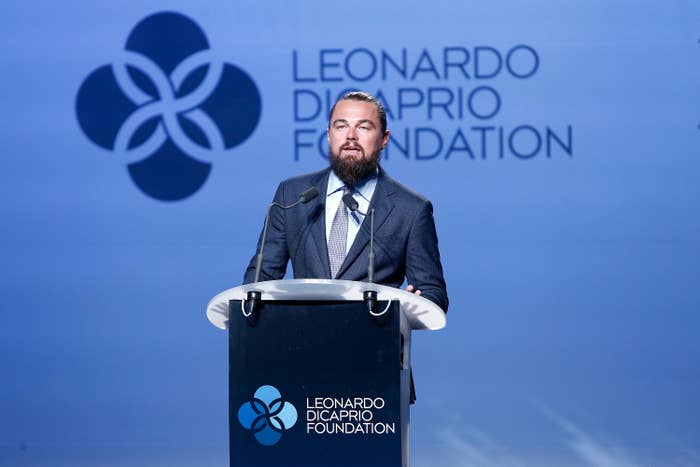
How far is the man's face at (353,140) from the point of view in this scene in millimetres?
3395

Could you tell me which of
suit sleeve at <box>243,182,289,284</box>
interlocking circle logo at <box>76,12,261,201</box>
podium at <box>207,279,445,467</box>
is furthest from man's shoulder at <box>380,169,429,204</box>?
interlocking circle logo at <box>76,12,261,201</box>

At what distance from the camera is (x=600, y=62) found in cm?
539

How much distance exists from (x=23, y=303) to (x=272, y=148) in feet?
4.75

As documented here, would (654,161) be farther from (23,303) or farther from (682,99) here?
(23,303)

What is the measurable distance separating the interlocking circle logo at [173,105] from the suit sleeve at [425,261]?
2269 mm

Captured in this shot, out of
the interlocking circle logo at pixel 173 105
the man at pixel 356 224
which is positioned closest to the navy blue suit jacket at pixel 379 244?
the man at pixel 356 224

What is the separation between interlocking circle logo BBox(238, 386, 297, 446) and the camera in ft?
8.64

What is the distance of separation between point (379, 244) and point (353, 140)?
325 millimetres

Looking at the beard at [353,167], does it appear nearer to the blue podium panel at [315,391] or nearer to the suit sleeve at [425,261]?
the suit sleeve at [425,261]

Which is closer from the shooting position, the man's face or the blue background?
the man's face

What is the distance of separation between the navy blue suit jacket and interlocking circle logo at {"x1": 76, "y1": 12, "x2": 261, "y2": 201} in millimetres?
2111

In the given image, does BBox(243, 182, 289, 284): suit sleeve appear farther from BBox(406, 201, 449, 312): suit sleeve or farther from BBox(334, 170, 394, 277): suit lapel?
BBox(406, 201, 449, 312): suit sleeve

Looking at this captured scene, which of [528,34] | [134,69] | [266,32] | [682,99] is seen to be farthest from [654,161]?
[134,69]

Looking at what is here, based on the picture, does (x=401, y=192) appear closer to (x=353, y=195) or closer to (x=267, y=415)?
(x=353, y=195)
